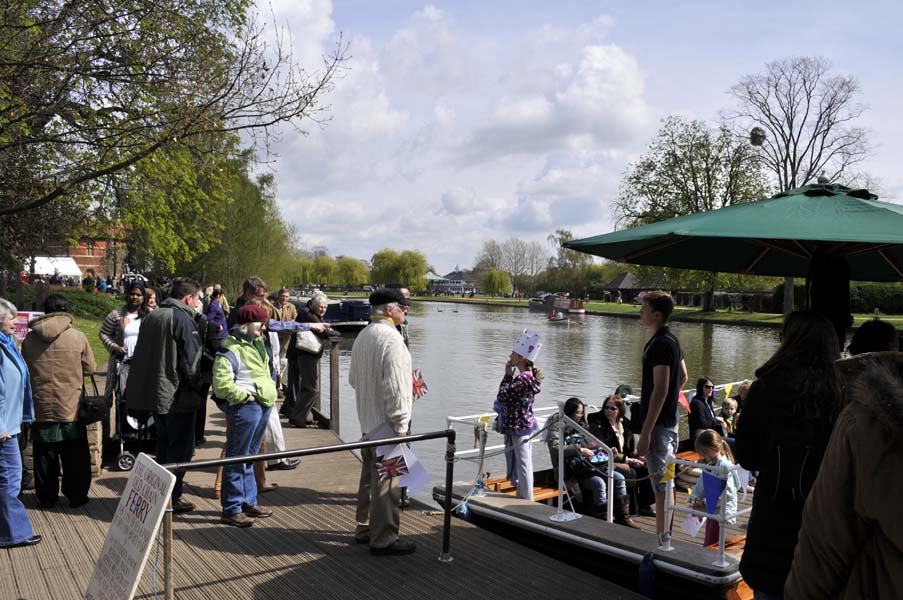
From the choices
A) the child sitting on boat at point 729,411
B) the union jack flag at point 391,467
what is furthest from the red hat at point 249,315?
the child sitting on boat at point 729,411

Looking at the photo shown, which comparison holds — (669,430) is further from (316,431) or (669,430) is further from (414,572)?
(316,431)

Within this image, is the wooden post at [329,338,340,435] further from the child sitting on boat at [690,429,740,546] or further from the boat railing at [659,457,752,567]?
the boat railing at [659,457,752,567]

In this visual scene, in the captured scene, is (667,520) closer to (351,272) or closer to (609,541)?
(609,541)

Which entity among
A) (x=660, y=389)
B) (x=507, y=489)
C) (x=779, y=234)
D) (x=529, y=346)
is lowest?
(x=507, y=489)

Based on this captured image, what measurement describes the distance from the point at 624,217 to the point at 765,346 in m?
17.1

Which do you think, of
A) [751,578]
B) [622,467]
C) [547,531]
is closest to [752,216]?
[751,578]

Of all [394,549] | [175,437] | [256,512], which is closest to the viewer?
[394,549]

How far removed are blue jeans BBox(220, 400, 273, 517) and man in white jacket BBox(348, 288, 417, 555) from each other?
3.47 ft

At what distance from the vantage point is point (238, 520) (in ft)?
19.1

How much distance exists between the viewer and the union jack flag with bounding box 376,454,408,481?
5102 mm

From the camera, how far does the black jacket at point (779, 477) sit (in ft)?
10.1

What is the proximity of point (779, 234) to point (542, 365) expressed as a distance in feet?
77.7

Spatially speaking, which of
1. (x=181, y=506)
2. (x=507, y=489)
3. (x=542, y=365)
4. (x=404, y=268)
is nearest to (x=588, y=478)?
(x=507, y=489)

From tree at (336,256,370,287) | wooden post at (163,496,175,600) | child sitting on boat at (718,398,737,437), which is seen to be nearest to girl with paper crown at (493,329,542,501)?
wooden post at (163,496,175,600)
